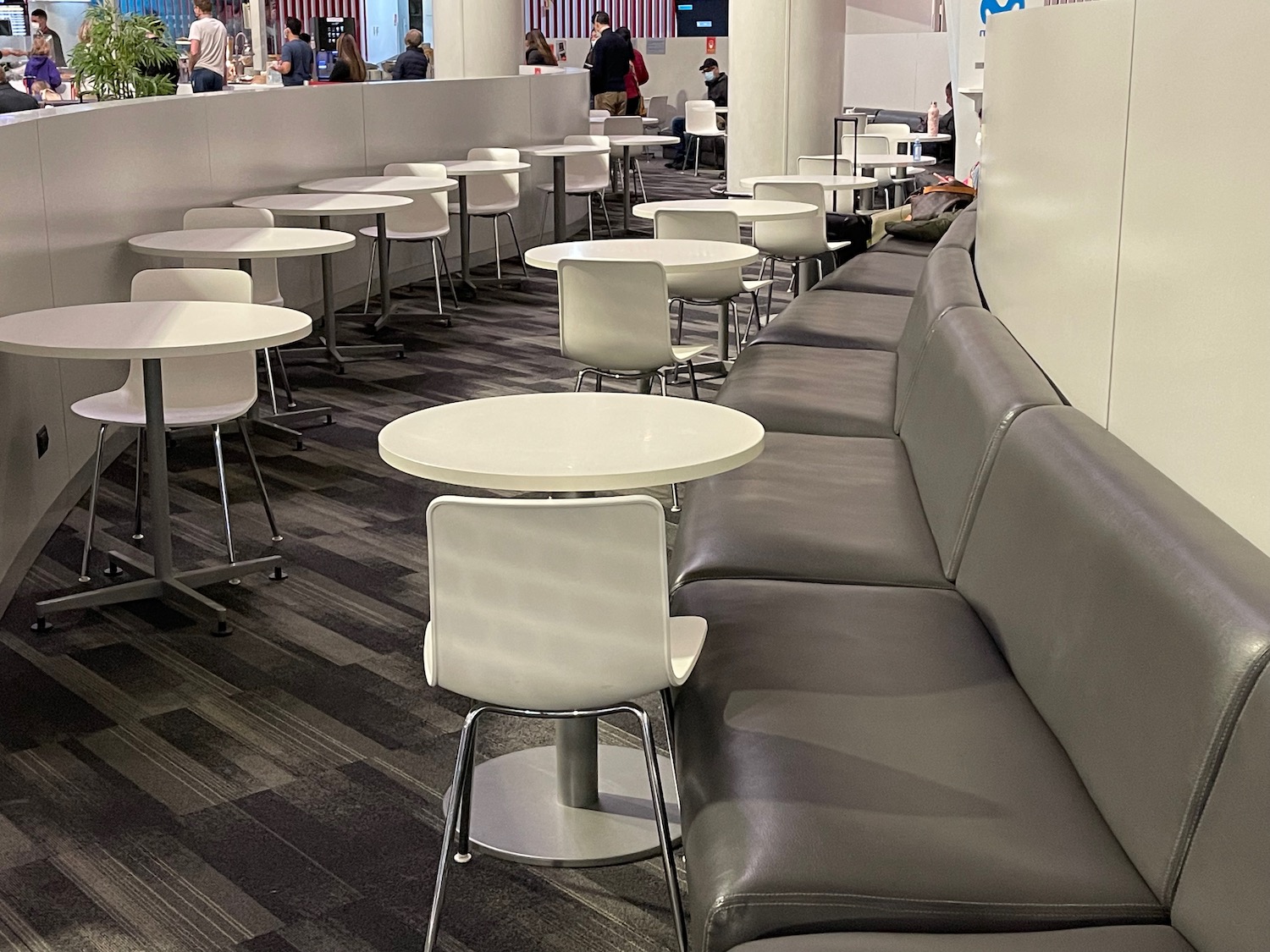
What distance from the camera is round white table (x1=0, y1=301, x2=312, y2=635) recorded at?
11.5ft

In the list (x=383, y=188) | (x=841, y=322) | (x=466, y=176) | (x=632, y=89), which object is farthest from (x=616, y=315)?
(x=632, y=89)

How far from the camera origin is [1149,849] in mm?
1806

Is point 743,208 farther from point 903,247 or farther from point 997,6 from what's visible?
point 997,6

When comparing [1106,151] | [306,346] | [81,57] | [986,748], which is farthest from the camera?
[306,346]

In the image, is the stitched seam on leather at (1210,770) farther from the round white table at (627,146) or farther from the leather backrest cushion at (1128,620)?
the round white table at (627,146)

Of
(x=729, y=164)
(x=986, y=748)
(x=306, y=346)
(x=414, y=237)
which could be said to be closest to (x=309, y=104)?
(x=414, y=237)

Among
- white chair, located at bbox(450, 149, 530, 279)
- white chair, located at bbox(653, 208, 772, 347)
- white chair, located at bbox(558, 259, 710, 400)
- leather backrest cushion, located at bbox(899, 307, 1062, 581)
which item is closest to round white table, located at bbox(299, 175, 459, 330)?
white chair, located at bbox(450, 149, 530, 279)

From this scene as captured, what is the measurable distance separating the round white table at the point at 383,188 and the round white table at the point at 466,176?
732 millimetres

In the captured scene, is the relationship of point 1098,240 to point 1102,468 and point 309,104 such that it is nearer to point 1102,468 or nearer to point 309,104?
point 1102,468

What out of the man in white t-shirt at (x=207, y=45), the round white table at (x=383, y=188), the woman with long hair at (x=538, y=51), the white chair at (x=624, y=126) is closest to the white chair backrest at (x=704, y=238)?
the round white table at (x=383, y=188)

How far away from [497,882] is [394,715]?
80 centimetres

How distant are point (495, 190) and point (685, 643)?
302 inches

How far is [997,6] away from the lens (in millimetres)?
6832

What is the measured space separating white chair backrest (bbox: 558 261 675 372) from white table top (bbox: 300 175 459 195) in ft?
9.68
